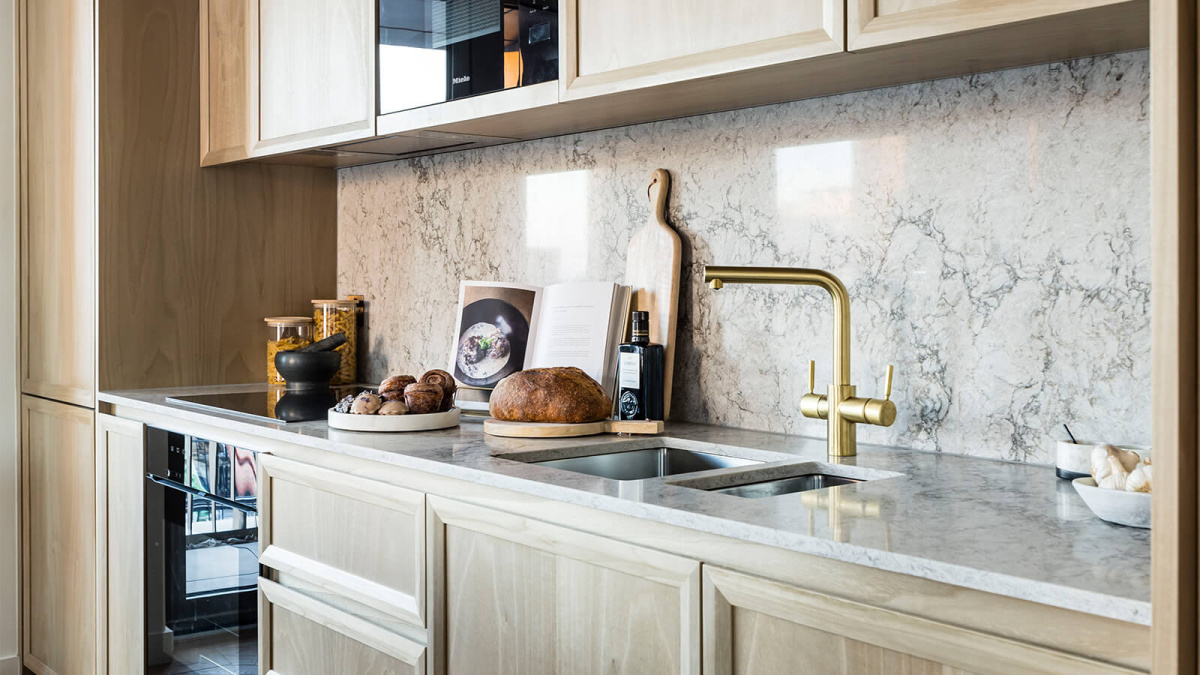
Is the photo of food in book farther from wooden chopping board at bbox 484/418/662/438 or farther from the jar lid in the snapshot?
the jar lid

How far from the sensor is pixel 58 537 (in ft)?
9.93

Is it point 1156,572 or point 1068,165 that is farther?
point 1068,165

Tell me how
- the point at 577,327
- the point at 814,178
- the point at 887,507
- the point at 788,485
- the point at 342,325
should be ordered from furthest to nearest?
1. the point at 342,325
2. the point at 577,327
3. the point at 814,178
4. the point at 788,485
5. the point at 887,507

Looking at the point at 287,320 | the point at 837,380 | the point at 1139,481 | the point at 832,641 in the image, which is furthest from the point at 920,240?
the point at 287,320

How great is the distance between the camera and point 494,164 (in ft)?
8.55

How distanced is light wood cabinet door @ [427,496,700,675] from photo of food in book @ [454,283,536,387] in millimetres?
756

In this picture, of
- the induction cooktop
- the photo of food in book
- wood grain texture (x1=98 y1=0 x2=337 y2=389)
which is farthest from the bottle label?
wood grain texture (x1=98 y1=0 x2=337 y2=389)

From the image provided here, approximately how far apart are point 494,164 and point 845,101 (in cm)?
102

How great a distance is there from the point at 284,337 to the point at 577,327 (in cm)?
112

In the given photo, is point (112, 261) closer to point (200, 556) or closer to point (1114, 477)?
point (200, 556)

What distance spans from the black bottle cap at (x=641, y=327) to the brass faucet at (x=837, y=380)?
328 millimetres

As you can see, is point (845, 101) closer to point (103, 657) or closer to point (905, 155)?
point (905, 155)

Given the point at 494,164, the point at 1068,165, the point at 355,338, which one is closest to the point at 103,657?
the point at 355,338

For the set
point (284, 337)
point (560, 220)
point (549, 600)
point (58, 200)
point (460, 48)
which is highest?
point (460, 48)
